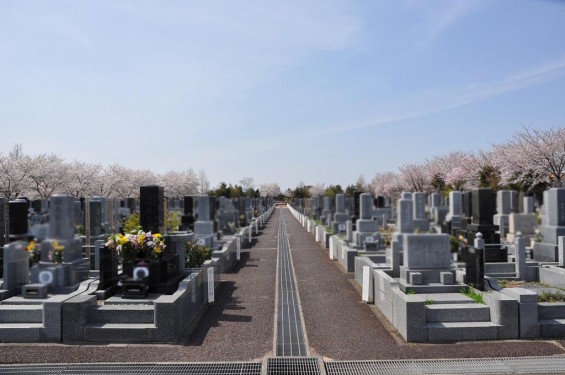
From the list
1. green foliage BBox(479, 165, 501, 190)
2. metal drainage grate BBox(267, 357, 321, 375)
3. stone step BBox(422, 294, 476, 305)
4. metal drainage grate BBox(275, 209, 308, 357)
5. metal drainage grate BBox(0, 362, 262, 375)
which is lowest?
metal drainage grate BBox(275, 209, 308, 357)

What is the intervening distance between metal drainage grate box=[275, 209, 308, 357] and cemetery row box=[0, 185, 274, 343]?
170 cm

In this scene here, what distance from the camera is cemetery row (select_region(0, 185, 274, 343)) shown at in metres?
7.18

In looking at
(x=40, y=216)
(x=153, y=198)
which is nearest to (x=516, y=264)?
(x=153, y=198)

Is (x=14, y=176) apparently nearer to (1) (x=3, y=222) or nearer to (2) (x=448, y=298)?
(1) (x=3, y=222)

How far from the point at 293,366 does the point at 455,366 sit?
2.28m

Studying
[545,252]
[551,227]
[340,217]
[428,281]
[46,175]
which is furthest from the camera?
[46,175]

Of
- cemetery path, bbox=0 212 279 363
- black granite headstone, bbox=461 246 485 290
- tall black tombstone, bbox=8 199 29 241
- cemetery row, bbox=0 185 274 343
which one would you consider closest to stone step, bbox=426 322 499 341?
black granite headstone, bbox=461 246 485 290

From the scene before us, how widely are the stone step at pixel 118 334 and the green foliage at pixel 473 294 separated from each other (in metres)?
5.93

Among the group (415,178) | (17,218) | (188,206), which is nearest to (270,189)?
(415,178)

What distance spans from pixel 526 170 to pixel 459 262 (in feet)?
58.5

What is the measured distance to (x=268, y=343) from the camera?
7.16 m

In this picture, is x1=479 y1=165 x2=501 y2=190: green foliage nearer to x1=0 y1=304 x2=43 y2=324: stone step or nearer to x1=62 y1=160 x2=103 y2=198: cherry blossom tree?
x1=0 y1=304 x2=43 y2=324: stone step

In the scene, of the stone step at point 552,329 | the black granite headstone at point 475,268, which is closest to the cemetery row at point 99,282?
the black granite headstone at point 475,268

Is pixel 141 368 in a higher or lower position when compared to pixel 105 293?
lower
